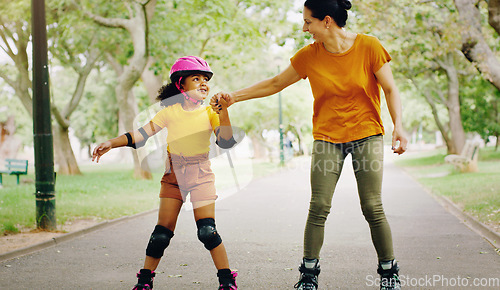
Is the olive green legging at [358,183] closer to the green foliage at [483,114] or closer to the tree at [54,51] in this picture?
the tree at [54,51]

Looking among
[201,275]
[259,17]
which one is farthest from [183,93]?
[259,17]

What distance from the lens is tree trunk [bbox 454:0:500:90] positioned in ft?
35.9

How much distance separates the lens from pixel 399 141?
3.89 m

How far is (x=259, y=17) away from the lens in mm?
26031

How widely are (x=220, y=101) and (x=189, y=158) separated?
0.49m

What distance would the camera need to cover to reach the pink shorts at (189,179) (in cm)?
410

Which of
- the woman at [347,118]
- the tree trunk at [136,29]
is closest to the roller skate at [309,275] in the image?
the woman at [347,118]

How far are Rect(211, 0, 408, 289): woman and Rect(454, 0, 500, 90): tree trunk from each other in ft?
25.8

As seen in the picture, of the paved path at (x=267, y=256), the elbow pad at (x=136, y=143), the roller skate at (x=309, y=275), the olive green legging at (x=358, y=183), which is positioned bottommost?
the paved path at (x=267, y=256)

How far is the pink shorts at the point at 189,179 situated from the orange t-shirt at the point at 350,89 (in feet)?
2.86

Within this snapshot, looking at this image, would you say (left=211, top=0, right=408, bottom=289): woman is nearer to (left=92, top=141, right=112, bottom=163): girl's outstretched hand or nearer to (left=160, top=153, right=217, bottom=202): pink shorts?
(left=160, top=153, right=217, bottom=202): pink shorts

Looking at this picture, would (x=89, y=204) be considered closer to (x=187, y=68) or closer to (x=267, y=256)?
(x=267, y=256)

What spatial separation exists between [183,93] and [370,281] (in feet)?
7.14

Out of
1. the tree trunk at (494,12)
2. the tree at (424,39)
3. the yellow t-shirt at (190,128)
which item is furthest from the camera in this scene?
the tree at (424,39)
